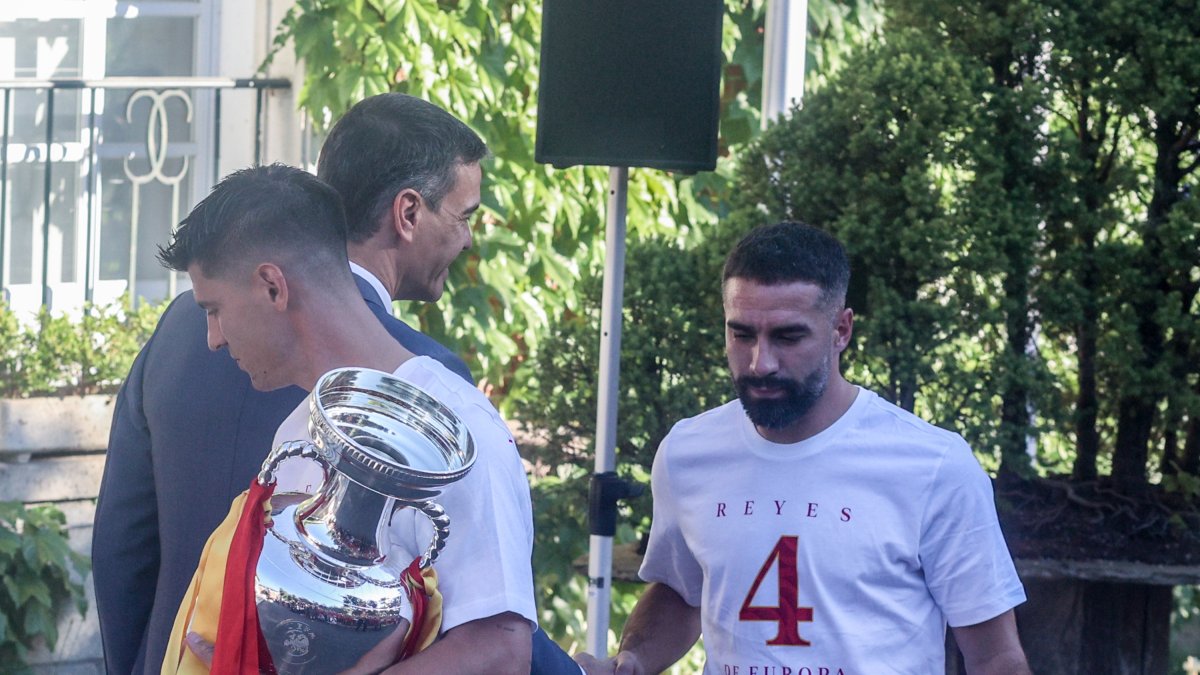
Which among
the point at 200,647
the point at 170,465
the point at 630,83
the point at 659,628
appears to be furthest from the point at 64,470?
the point at 200,647

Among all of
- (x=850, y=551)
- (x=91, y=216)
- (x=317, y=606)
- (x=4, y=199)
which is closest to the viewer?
(x=317, y=606)

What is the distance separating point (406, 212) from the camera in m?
2.26

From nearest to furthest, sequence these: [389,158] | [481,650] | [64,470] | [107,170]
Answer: [481,650] → [389,158] → [64,470] → [107,170]

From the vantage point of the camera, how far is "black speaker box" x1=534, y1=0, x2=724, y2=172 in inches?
150

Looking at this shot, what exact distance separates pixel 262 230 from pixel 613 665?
1.24 metres

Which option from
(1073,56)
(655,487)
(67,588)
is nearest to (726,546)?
(655,487)

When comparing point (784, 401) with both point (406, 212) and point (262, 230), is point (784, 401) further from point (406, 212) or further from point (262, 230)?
point (262, 230)

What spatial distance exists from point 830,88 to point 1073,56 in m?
0.70

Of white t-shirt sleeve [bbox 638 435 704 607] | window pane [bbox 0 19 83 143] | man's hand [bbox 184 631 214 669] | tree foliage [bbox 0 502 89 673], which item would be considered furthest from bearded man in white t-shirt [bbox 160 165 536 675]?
window pane [bbox 0 19 83 143]

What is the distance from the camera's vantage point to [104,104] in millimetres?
6066

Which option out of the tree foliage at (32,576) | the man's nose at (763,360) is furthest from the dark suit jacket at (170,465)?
the tree foliage at (32,576)

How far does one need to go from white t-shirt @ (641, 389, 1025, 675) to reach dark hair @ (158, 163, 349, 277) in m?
1.01

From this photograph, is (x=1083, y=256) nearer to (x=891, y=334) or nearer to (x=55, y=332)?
(x=891, y=334)

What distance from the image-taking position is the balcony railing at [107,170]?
19.5 feet
